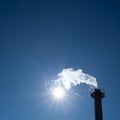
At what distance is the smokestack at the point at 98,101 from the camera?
38.0 meters

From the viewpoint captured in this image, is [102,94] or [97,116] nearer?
[97,116]

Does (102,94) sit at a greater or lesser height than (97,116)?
greater

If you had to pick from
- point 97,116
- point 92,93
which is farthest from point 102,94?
point 97,116

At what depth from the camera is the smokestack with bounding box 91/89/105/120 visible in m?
38.0

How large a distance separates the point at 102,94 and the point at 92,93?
1.47 m

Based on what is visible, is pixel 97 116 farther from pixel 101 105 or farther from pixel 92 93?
pixel 92 93

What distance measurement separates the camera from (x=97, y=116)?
124 ft

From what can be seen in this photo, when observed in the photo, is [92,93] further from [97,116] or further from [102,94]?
[97,116]

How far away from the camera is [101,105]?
3925cm

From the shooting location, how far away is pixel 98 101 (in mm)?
39719

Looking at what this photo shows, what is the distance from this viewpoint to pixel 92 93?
41.7 m

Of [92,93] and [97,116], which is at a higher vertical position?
[92,93]

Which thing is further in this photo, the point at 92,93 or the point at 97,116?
the point at 92,93

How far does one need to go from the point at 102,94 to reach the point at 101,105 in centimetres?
249
